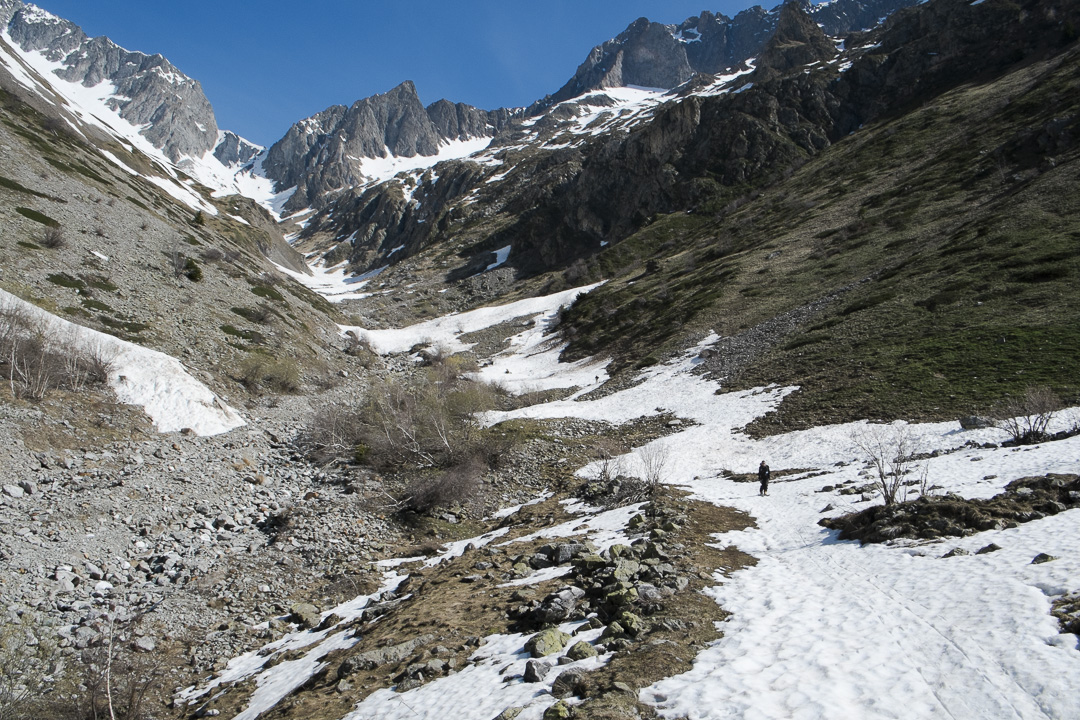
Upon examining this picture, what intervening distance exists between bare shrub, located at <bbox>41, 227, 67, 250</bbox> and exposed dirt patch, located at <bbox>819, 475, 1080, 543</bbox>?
52.1 metres

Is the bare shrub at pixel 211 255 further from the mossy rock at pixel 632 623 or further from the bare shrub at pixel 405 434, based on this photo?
the mossy rock at pixel 632 623

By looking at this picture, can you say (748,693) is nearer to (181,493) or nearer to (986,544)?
(986,544)

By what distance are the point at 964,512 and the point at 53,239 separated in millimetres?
54482

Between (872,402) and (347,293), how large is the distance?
135503 millimetres

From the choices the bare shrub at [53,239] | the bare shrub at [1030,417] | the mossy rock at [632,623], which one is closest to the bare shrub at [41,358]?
the bare shrub at [53,239]

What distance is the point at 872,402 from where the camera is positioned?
91.4 feet

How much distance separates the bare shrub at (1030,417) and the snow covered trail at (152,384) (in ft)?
119

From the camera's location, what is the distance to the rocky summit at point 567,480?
8.41m

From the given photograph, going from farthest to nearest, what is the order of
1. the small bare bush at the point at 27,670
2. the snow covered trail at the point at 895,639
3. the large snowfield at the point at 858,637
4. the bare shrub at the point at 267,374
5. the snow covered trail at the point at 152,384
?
the bare shrub at the point at 267,374
the snow covered trail at the point at 152,384
the small bare bush at the point at 27,670
the large snowfield at the point at 858,637
the snow covered trail at the point at 895,639

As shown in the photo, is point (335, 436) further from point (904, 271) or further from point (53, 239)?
point (904, 271)

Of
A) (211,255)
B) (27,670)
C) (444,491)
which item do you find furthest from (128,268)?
(27,670)

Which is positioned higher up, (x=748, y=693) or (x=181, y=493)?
(x=181, y=493)

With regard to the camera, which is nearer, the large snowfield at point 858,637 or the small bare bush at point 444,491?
the large snowfield at point 858,637

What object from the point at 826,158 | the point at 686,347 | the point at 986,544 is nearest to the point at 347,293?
the point at 686,347
